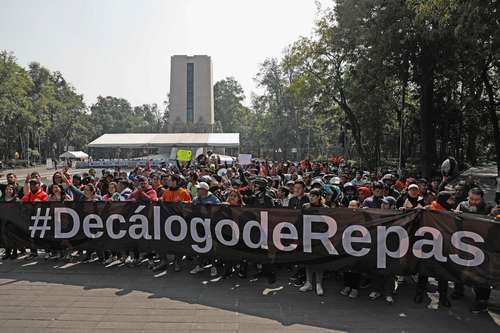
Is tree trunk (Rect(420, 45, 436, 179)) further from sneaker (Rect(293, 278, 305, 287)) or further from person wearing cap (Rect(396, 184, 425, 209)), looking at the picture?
sneaker (Rect(293, 278, 305, 287))

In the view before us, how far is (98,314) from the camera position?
5770 mm

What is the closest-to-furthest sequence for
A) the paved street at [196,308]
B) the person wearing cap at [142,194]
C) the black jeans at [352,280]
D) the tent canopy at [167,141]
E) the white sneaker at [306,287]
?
1. the paved street at [196,308]
2. the black jeans at [352,280]
3. the white sneaker at [306,287]
4. the person wearing cap at [142,194]
5. the tent canopy at [167,141]

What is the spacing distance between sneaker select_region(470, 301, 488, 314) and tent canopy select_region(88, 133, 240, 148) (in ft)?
131

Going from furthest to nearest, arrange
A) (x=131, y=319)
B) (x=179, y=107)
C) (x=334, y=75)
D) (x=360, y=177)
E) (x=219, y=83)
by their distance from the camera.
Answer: (x=219, y=83), (x=179, y=107), (x=334, y=75), (x=360, y=177), (x=131, y=319)

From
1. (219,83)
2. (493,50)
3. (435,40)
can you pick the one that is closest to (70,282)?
(493,50)

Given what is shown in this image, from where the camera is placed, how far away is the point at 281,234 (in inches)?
273

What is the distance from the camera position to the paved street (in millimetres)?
5395

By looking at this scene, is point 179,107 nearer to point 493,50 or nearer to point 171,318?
point 493,50

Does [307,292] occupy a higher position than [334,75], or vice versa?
[334,75]

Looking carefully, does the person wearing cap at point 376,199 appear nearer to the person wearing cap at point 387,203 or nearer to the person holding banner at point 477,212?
the person wearing cap at point 387,203

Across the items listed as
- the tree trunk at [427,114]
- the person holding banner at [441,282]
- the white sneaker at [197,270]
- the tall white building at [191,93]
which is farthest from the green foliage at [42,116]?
the person holding banner at [441,282]

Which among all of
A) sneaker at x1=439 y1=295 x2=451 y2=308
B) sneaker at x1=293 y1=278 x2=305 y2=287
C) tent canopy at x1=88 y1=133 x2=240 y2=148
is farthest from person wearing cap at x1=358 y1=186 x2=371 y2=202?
tent canopy at x1=88 y1=133 x2=240 y2=148

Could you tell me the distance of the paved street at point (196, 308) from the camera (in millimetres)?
5395

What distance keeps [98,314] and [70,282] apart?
5.49ft
